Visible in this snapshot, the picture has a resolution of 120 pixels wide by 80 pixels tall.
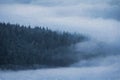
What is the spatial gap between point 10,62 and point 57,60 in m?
10.9

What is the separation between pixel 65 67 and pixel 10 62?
13.9 m

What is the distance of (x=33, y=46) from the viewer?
3531 inches

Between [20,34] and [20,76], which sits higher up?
[20,34]

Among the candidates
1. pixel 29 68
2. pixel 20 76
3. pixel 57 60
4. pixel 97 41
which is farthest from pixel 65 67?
pixel 97 41

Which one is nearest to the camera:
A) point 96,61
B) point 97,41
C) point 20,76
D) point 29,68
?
point 20,76

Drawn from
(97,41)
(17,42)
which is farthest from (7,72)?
(97,41)

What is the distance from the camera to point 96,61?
338 ft

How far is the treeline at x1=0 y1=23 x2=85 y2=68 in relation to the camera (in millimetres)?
81625

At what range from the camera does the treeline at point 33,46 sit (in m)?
81.6

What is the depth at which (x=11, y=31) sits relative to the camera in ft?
289

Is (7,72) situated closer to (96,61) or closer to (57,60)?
→ (57,60)

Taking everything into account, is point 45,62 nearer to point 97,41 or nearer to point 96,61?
point 96,61

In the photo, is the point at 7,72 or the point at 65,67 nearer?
the point at 7,72

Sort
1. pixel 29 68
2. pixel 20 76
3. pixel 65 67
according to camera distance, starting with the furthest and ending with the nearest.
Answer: pixel 65 67
pixel 29 68
pixel 20 76
